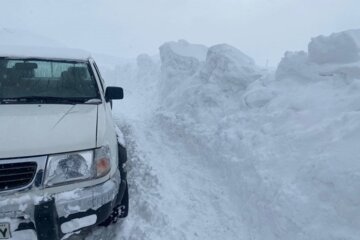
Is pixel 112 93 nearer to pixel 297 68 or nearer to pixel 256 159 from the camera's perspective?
pixel 256 159

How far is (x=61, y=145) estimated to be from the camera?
3146mm

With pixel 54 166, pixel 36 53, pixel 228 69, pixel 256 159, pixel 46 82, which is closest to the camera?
pixel 54 166

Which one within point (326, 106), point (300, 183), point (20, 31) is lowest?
point (20, 31)

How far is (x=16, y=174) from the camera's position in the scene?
2986 mm

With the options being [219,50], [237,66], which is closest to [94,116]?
[237,66]

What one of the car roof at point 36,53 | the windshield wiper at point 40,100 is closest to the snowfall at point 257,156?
the windshield wiper at point 40,100

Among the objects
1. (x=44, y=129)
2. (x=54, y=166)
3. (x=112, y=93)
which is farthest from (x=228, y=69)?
(x=54, y=166)

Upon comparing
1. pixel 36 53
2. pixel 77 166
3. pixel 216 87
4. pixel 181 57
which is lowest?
pixel 181 57

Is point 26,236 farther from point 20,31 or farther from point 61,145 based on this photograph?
point 20,31

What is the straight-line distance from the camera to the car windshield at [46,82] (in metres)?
4.16

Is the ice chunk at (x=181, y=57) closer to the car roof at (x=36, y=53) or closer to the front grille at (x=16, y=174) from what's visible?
the car roof at (x=36, y=53)

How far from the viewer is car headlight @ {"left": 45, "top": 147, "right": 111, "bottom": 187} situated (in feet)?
10.2

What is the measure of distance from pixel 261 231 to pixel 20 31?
50403 mm

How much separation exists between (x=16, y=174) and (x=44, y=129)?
0.50m
